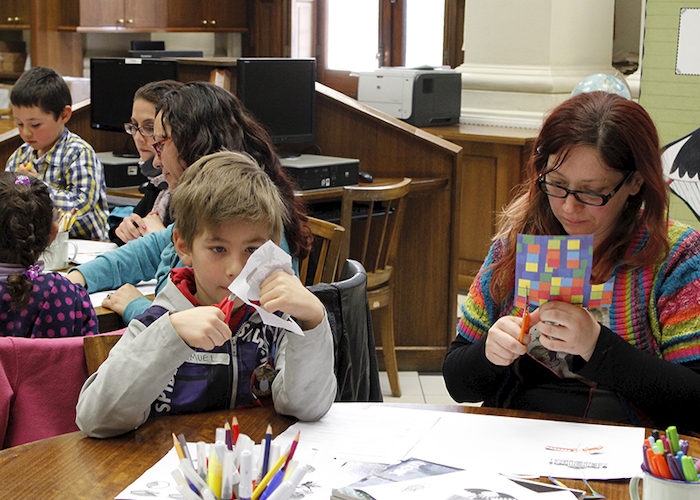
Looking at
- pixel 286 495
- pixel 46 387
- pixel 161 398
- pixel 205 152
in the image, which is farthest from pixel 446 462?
pixel 205 152

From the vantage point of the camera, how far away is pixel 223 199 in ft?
4.21

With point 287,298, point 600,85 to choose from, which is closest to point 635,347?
point 287,298

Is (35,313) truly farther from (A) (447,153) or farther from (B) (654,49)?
(A) (447,153)

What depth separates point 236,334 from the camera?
52.9 inches

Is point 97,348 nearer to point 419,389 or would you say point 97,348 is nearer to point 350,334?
point 350,334

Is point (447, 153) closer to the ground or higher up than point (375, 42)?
closer to the ground

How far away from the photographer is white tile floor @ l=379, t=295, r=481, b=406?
10.8 feet

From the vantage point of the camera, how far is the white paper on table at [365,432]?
112 cm

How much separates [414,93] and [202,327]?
371 centimetres

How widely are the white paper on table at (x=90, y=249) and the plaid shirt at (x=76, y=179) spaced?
0.33 metres

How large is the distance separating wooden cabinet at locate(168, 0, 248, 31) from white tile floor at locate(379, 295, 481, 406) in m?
5.18

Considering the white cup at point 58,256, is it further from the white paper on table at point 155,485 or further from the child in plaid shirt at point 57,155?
the white paper on table at point 155,485

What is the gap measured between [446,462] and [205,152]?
1.14 metres

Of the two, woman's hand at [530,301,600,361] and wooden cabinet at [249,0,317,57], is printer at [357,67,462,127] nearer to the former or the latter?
wooden cabinet at [249,0,317,57]
